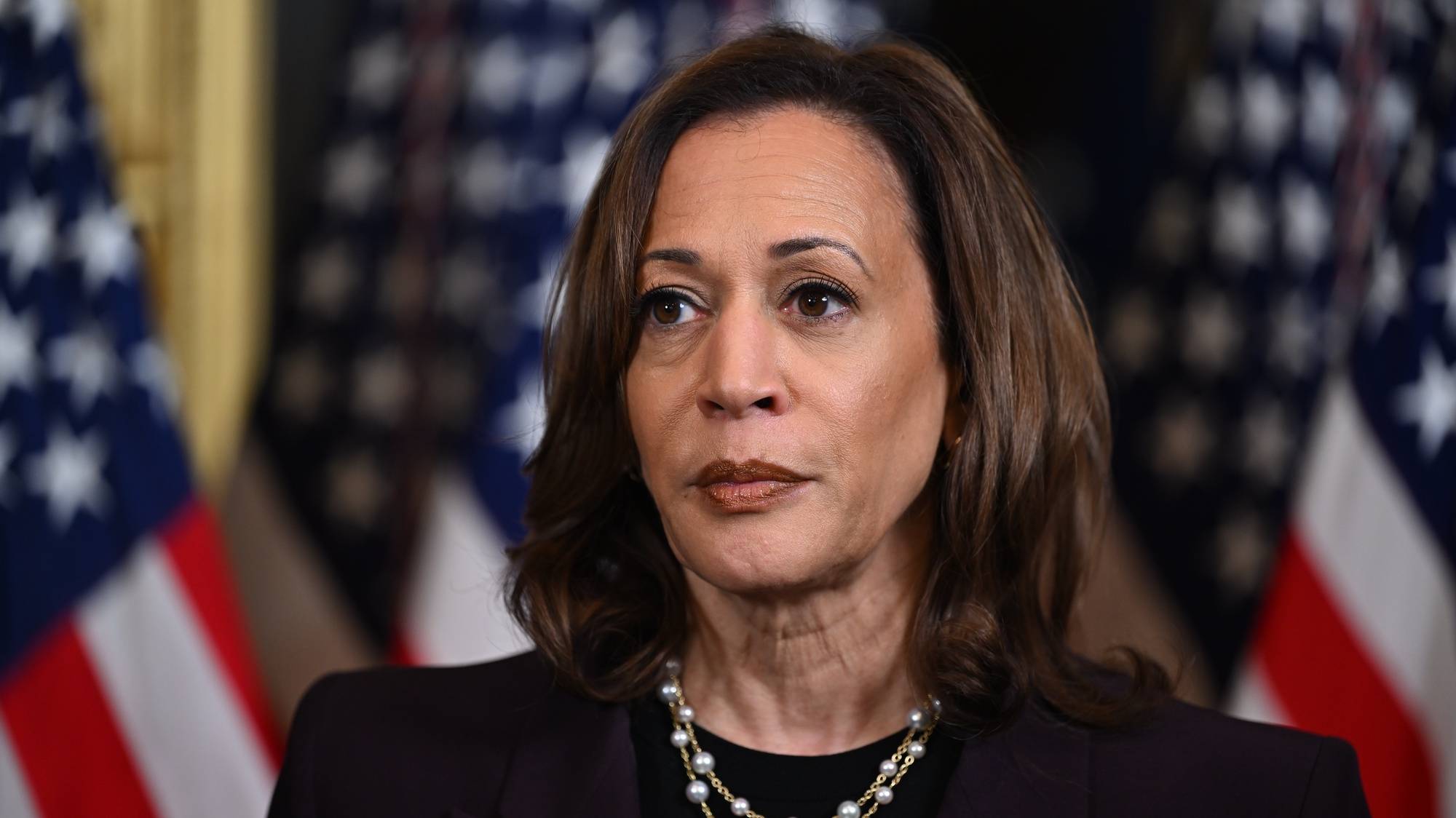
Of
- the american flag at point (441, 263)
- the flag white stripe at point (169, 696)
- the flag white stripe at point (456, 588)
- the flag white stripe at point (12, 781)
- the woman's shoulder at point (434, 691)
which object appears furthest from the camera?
the american flag at point (441, 263)

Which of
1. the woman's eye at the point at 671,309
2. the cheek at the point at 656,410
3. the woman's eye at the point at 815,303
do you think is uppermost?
the woman's eye at the point at 671,309

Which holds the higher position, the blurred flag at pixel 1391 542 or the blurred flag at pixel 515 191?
the blurred flag at pixel 515 191

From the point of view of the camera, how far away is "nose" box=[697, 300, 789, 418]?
145cm

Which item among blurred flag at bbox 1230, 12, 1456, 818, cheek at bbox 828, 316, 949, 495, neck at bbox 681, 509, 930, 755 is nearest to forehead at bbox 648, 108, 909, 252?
cheek at bbox 828, 316, 949, 495

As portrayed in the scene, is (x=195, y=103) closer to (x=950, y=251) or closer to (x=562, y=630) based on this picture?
(x=562, y=630)

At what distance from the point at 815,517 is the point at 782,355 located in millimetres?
177

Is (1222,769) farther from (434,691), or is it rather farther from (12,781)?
(12,781)

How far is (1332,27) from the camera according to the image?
2834 millimetres

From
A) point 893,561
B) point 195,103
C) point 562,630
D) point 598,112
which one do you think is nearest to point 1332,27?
point 598,112

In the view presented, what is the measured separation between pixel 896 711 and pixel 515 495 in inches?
53.5

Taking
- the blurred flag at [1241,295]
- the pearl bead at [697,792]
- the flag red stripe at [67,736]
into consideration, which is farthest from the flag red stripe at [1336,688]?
the flag red stripe at [67,736]

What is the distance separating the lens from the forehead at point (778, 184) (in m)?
1.53

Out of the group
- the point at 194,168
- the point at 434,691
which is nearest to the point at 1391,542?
the point at 434,691

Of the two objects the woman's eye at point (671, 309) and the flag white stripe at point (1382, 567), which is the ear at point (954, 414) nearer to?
the woman's eye at point (671, 309)
